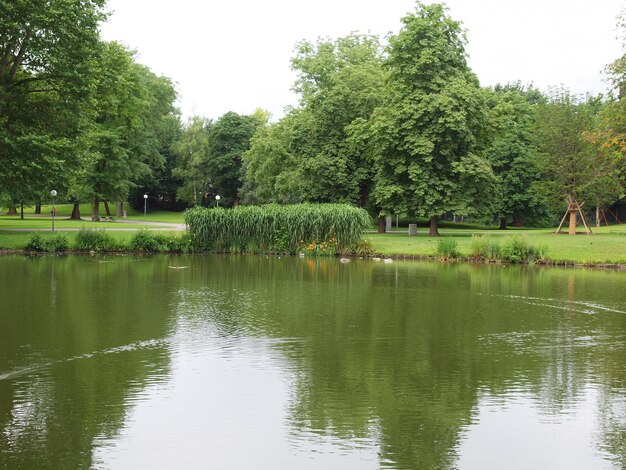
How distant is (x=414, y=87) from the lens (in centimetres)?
4638

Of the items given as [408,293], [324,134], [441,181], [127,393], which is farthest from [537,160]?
[127,393]

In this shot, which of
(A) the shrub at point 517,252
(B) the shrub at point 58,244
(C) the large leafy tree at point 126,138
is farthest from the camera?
(C) the large leafy tree at point 126,138

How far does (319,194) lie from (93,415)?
1607 inches

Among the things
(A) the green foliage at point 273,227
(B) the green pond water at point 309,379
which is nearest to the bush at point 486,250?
(A) the green foliage at point 273,227

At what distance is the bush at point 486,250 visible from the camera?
34.8 m

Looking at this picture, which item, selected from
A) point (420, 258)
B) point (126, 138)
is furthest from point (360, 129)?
point (126, 138)

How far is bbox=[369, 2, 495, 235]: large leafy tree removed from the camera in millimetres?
43969

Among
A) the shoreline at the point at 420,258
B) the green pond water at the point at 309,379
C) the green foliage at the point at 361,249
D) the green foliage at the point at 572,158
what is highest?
the green foliage at the point at 572,158

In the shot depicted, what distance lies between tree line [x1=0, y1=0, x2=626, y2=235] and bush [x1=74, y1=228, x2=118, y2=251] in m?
2.66

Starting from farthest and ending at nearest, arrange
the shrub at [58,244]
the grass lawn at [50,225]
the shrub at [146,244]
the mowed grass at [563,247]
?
the grass lawn at [50,225], the shrub at [146,244], the shrub at [58,244], the mowed grass at [563,247]

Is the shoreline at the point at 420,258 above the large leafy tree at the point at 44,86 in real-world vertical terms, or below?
below

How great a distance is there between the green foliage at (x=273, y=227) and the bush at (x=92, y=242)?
12.9ft

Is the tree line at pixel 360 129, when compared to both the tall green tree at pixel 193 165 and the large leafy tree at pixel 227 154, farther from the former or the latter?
the large leafy tree at pixel 227 154

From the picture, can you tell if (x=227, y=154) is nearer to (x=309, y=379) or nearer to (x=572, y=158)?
(x=572, y=158)
